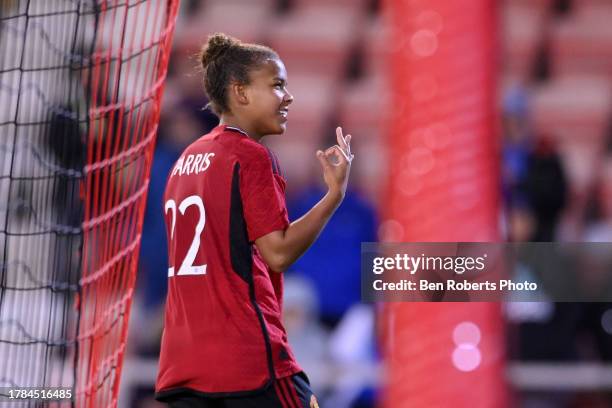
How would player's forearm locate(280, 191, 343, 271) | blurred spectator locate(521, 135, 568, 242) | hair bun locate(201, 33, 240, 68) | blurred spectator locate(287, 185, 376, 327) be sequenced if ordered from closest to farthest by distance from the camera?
player's forearm locate(280, 191, 343, 271)
hair bun locate(201, 33, 240, 68)
blurred spectator locate(521, 135, 568, 242)
blurred spectator locate(287, 185, 376, 327)

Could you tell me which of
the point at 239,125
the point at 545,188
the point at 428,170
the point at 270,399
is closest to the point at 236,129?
the point at 239,125

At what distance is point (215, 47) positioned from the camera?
2.18 m

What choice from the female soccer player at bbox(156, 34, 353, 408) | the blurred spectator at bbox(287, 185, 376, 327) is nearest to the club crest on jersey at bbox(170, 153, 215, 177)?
the female soccer player at bbox(156, 34, 353, 408)

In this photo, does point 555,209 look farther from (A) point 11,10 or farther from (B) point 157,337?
(A) point 11,10

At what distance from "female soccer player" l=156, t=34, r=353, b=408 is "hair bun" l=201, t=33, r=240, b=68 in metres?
0.16

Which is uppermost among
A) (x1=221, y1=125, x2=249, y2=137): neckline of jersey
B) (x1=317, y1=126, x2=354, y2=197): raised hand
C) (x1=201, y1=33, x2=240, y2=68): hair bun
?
(x1=201, y1=33, x2=240, y2=68): hair bun

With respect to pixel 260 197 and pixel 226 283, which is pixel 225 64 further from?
pixel 226 283

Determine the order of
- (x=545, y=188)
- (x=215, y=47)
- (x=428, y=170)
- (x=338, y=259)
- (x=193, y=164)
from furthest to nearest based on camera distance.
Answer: (x=338, y=259), (x=545, y=188), (x=215, y=47), (x=193, y=164), (x=428, y=170)

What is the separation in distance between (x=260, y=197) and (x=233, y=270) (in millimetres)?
142

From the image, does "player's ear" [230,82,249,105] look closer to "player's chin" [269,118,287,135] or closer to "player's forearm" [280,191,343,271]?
"player's chin" [269,118,287,135]

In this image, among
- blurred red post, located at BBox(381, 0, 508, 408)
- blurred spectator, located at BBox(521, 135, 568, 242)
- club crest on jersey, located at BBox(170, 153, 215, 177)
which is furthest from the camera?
blurred spectator, located at BBox(521, 135, 568, 242)

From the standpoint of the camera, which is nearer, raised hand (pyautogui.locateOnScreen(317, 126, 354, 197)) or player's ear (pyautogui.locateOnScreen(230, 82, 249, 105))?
raised hand (pyautogui.locateOnScreen(317, 126, 354, 197))

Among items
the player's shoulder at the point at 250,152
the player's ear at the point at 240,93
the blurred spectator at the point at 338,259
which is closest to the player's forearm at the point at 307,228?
the player's shoulder at the point at 250,152

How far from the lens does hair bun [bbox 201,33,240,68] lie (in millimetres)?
2166
